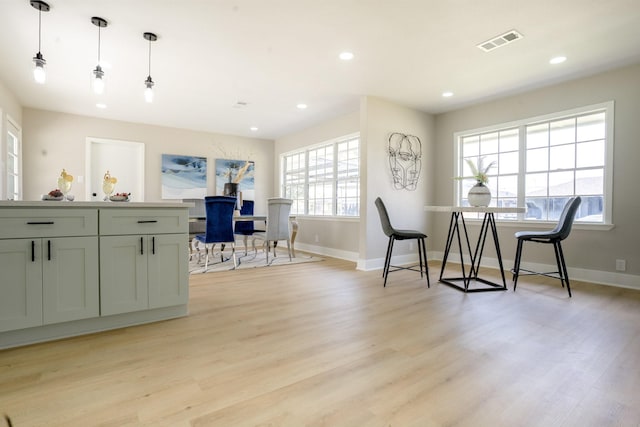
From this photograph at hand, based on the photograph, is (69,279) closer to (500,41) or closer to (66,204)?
(66,204)

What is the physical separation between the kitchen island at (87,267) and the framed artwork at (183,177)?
4.41m

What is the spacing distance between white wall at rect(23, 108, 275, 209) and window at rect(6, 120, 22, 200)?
0.20 meters

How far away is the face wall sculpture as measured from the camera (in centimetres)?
488

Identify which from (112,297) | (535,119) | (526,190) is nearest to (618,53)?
(535,119)

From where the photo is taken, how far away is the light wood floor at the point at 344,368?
1314 millimetres

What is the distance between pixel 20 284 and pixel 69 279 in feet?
0.76

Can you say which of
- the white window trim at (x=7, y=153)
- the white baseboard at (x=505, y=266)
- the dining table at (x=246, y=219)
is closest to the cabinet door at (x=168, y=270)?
the dining table at (x=246, y=219)

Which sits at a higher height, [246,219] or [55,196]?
[55,196]

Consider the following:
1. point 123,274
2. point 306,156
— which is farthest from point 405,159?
point 123,274

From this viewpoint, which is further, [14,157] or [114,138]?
[114,138]

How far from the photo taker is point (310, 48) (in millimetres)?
3225

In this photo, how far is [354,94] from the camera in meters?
4.54

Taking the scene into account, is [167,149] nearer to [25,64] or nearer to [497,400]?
[25,64]

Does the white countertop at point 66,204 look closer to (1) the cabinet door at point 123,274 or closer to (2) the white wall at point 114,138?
(1) the cabinet door at point 123,274
